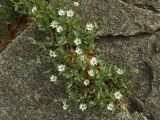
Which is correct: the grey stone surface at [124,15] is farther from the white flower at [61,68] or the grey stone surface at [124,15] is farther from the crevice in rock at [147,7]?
the white flower at [61,68]

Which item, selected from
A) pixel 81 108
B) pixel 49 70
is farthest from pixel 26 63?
pixel 81 108

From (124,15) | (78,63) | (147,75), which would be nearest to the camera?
(78,63)

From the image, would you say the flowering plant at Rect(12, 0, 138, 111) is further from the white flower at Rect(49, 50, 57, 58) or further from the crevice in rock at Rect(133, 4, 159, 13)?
the crevice in rock at Rect(133, 4, 159, 13)

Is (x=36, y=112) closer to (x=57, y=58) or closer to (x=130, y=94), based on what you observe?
(x=57, y=58)

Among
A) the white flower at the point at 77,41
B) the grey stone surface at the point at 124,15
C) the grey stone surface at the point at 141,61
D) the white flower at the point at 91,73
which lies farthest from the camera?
the grey stone surface at the point at 124,15

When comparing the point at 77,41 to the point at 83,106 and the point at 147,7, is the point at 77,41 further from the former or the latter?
the point at 147,7

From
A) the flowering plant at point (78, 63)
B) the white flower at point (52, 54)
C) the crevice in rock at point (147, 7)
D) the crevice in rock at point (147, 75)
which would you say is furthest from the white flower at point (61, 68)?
the crevice in rock at point (147, 7)

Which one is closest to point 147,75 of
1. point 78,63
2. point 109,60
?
point 109,60

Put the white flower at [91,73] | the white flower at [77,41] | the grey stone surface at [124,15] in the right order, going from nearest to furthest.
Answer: the white flower at [91,73], the white flower at [77,41], the grey stone surface at [124,15]

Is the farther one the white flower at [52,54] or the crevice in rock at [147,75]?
the crevice in rock at [147,75]
